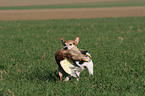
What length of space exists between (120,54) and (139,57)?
0.76 metres

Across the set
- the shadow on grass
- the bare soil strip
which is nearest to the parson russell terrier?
the shadow on grass

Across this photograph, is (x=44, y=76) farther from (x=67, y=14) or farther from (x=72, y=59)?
(x=67, y=14)

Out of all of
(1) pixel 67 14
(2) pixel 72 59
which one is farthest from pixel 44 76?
(1) pixel 67 14

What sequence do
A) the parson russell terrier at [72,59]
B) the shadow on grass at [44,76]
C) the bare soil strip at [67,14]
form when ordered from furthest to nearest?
the bare soil strip at [67,14] < the shadow on grass at [44,76] < the parson russell terrier at [72,59]

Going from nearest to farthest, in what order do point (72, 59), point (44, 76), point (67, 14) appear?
Result: point (72, 59), point (44, 76), point (67, 14)

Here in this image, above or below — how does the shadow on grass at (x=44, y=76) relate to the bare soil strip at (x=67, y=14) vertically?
above

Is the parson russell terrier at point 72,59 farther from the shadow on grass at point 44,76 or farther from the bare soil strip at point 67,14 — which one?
the bare soil strip at point 67,14

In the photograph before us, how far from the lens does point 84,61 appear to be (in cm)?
465

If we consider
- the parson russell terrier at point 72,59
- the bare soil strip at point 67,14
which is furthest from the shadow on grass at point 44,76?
the bare soil strip at point 67,14

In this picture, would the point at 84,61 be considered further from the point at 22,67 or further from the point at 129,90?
the point at 22,67

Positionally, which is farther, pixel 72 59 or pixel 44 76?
pixel 44 76

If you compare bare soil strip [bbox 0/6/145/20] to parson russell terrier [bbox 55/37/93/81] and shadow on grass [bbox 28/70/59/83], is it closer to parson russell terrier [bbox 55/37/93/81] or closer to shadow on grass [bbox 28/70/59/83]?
shadow on grass [bbox 28/70/59/83]

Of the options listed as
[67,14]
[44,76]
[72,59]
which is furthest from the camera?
[67,14]

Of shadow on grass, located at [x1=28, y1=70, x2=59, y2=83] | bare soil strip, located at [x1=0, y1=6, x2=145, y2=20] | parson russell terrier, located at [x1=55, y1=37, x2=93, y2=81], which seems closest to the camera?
parson russell terrier, located at [x1=55, y1=37, x2=93, y2=81]
